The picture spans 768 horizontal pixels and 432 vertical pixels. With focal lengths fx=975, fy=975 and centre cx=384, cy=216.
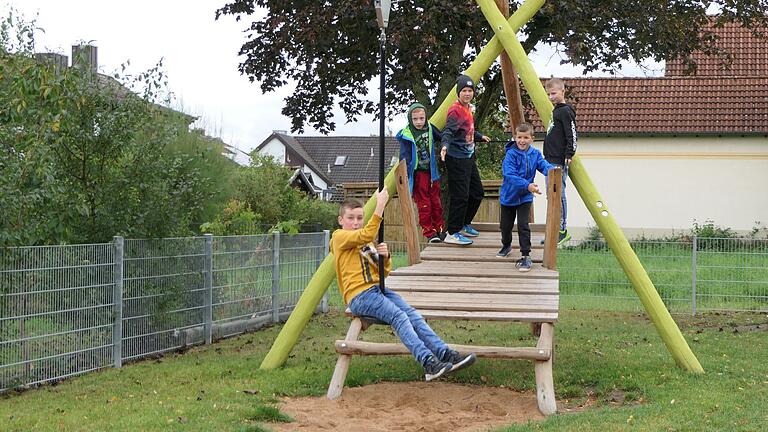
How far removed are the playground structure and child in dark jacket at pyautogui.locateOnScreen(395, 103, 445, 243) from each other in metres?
0.26

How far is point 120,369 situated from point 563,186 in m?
5.24

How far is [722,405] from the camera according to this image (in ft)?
26.1

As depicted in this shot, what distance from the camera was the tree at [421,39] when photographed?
15680mm

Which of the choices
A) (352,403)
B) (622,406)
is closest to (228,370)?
(352,403)

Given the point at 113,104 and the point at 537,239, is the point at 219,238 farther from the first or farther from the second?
the point at 537,239

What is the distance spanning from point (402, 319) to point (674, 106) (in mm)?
26148

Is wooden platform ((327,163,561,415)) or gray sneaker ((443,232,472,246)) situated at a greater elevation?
gray sneaker ((443,232,472,246))

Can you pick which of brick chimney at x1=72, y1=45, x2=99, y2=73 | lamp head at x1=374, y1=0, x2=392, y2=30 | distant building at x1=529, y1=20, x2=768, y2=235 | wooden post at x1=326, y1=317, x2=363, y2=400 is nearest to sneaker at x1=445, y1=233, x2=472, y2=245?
wooden post at x1=326, y1=317, x2=363, y2=400

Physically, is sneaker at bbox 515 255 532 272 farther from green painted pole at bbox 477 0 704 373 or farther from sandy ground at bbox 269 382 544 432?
sandy ground at bbox 269 382 544 432

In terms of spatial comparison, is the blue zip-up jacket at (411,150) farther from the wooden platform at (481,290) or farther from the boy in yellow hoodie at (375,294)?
the boy in yellow hoodie at (375,294)

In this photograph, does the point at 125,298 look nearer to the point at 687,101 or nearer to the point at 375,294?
the point at 375,294

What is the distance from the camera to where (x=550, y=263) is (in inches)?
421

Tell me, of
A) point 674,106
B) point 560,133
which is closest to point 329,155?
point 674,106

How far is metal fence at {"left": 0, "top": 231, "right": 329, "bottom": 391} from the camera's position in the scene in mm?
9438
